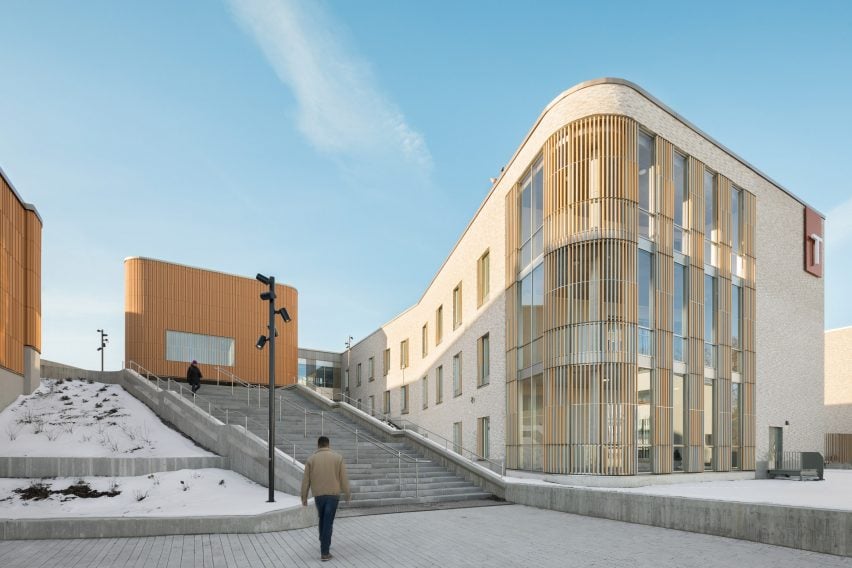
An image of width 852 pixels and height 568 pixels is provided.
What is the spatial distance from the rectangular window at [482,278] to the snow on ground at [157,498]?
12950mm

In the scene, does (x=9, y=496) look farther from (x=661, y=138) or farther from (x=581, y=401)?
(x=661, y=138)

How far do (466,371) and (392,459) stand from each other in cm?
959

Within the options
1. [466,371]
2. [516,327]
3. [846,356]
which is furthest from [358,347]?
[846,356]

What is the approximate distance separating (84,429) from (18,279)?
6348 mm

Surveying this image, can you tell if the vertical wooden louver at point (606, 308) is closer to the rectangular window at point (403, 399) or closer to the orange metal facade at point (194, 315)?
the rectangular window at point (403, 399)

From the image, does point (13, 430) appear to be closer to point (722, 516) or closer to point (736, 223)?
point (722, 516)

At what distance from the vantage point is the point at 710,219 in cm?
2123

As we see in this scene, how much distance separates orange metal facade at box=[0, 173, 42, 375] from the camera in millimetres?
19156

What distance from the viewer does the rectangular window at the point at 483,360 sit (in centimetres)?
2407

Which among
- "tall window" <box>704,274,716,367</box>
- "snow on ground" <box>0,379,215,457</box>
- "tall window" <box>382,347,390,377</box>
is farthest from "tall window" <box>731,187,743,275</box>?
"tall window" <box>382,347,390,377</box>

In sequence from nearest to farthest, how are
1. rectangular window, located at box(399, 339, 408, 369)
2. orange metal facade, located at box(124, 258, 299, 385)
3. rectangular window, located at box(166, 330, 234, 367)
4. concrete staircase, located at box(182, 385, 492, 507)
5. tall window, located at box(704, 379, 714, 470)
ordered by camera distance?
concrete staircase, located at box(182, 385, 492, 507)
tall window, located at box(704, 379, 714, 470)
orange metal facade, located at box(124, 258, 299, 385)
rectangular window, located at box(166, 330, 234, 367)
rectangular window, located at box(399, 339, 408, 369)

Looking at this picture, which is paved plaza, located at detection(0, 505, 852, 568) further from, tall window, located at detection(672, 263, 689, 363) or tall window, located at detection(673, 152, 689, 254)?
tall window, located at detection(673, 152, 689, 254)

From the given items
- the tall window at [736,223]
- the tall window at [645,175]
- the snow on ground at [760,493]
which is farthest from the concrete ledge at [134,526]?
the tall window at [736,223]

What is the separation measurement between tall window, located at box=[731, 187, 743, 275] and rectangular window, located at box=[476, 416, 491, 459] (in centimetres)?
1036
